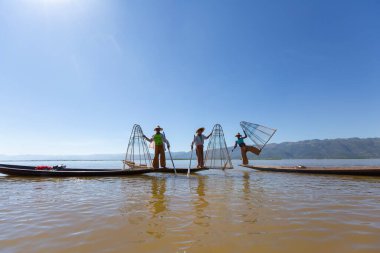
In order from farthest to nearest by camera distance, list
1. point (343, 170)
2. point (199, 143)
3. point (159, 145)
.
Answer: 1. point (199, 143)
2. point (159, 145)
3. point (343, 170)


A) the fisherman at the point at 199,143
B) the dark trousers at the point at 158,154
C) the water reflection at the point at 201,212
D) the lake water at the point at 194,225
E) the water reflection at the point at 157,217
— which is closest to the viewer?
the lake water at the point at 194,225

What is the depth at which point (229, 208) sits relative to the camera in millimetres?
5504

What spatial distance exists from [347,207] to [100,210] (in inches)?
235

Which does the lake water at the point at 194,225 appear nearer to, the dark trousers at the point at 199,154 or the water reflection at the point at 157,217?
the water reflection at the point at 157,217

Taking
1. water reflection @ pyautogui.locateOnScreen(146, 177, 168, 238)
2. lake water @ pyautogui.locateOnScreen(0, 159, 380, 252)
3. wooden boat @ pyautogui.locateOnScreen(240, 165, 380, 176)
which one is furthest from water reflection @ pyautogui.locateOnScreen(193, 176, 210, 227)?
wooden boat @ pyautogui.locateOnScreen(240, 165, 380, 176)

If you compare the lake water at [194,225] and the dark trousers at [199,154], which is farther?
the dark trousers at [199,154]

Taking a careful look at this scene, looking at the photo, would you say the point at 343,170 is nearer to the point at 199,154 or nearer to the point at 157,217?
the point at 199,154

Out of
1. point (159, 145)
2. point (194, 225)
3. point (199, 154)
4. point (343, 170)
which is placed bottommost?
point (194, 225)

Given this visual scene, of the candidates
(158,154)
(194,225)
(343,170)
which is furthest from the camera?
(158,154)

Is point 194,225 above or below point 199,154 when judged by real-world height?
below

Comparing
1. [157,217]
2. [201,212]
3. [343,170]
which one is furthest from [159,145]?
[343,170]

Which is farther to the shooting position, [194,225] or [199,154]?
[199,154]

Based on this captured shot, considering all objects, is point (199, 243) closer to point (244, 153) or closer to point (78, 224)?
point (78, 224)

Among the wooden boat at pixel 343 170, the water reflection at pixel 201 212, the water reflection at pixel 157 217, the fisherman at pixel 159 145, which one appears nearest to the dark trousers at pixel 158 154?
the fisherman at pixel 159 145
